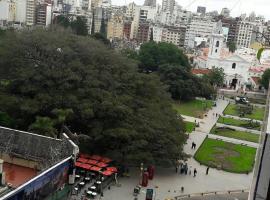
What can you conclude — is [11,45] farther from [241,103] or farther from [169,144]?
[241,103]

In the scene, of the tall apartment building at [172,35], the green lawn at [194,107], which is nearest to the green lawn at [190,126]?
the green lawn at [194,107]

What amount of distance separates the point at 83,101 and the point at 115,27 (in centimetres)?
8736

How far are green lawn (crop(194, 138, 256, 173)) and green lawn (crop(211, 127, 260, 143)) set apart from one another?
9.12ft

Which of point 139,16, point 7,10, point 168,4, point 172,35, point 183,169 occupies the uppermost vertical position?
point 168,4

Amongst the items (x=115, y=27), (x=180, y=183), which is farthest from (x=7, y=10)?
(x=180, y=183)

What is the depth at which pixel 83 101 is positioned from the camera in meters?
26.3

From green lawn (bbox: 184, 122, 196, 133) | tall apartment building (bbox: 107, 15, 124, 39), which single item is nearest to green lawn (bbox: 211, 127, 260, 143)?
green lawn (bbox: 184, 122, 196, 133)

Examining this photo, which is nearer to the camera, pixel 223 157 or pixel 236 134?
pixel 223 157

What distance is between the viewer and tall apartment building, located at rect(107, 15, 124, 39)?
111 m

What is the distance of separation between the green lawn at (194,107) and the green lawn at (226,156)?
963cm

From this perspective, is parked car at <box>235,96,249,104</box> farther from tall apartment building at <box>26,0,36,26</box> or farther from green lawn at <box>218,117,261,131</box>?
tall apartment building at <box>26,0,36,26</box>

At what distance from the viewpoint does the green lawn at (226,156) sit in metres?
29.8

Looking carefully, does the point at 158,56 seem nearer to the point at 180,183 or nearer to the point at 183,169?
the point at 183,169

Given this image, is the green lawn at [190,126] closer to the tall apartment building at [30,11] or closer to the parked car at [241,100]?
the parked car at [241,100]
